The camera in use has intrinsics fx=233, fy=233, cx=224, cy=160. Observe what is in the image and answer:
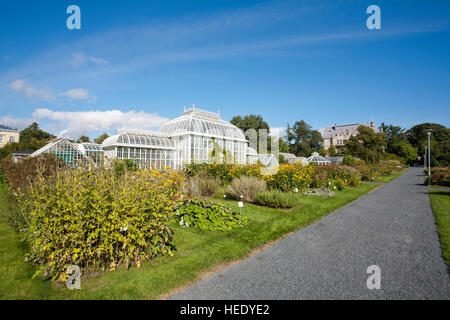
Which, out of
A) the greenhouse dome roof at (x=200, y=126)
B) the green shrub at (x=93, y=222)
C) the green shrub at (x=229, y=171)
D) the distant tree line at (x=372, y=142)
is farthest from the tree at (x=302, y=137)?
the green shrub at (x=93, y=222)

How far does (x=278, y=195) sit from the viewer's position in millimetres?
8797

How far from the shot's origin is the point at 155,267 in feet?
12.3

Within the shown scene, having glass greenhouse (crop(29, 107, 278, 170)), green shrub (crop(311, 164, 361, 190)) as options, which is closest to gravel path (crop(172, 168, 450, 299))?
green shrub (crop(311, 164, 361, 190))

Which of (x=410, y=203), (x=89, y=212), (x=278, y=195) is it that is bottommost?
(x=410, y=203)

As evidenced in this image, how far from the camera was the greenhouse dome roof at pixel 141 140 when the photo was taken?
58.2 ft

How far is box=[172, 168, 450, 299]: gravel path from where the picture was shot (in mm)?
3133

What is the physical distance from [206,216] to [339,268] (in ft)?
11.1

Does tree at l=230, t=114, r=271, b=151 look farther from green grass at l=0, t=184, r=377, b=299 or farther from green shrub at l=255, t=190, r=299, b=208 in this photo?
green grass at l=0, t=184, r=377, b=299

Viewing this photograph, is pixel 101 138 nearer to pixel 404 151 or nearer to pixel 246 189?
pixel 246 189

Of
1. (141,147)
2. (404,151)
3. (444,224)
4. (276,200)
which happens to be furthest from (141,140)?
(404,151)

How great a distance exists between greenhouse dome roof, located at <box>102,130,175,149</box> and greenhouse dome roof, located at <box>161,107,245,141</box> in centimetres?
112
